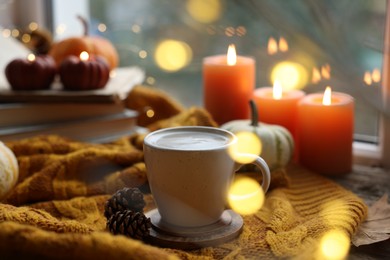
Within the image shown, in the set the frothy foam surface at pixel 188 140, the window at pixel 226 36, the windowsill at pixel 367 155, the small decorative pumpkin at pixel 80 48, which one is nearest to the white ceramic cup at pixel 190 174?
the frothy foam surface at pixel 188 140

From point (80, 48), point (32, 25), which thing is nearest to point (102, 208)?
point (80, 48)

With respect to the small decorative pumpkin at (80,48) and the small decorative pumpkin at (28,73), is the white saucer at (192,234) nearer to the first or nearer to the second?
the small decorative pumpkin at (28,73)

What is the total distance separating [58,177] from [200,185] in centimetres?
25

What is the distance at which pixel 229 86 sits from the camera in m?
0.97

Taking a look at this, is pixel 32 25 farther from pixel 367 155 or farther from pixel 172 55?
pixel 367 155

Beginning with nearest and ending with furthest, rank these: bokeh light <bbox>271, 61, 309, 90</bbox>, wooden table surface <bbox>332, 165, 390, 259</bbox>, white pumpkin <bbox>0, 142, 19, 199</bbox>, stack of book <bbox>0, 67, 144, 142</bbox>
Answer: white pumpkin <bbox>0, 142, 19, 199</bbox> → wooden table surface <bbox>332, 165, 390, 259</bbox> → stack of book <bbox>0, 67, 144, 142</bbox> → bokeh light <bbox>271, 61, 309, 90</bbox>

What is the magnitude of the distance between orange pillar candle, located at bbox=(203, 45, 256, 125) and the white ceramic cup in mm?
321

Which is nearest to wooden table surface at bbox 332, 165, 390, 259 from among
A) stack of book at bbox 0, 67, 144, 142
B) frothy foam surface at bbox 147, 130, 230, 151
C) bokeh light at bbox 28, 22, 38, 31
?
frothy foam surface at bbox 147, 130, 230, 151

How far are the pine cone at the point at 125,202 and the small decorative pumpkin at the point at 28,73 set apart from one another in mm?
386

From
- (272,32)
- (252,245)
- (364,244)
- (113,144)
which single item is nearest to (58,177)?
(113,144)

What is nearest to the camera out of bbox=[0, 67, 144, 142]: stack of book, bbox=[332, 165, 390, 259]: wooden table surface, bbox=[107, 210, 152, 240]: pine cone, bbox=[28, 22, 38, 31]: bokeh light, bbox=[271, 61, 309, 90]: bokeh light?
bbox=[107, 210, 152, 240]: pine cone

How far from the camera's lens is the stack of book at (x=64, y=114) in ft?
3.02

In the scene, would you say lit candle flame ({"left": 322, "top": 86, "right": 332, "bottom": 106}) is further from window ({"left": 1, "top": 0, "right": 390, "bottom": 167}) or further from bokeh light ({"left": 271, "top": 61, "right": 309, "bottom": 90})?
bokeh light ({"left": 271, "top": 61, "right": 309, "bottom": 90})

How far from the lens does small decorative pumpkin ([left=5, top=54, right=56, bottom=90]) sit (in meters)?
0.95
